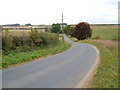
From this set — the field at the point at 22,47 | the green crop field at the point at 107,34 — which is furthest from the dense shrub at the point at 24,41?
the green crop field at the point at 107,34

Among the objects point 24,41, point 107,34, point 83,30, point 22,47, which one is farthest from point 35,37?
point 107,34

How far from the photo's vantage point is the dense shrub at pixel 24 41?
19609 mm

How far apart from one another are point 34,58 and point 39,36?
9562mm

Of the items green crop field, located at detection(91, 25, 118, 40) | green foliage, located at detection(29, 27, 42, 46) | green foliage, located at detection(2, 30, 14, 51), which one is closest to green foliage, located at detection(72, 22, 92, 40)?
green crop field, located at detection(91, 25, 118, 40)

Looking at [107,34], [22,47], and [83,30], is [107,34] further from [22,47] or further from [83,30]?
[22,47]

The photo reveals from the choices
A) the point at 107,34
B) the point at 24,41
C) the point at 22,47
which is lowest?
the point at 107,34

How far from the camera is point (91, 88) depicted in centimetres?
916

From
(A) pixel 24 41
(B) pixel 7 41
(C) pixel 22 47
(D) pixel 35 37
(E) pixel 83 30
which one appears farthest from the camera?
(E) pixel 83 30

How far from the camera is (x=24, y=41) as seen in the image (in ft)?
77.3

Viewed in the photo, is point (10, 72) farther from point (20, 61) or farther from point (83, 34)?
point (83, 34)

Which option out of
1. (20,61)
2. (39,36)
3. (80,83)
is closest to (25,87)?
(80,83)

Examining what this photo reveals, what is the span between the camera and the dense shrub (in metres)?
19.6

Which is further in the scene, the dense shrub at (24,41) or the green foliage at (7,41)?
the dense shrub at (24,41)

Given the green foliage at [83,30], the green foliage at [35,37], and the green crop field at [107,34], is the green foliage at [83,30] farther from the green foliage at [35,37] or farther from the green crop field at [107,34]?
the green foliage at [35,37]
